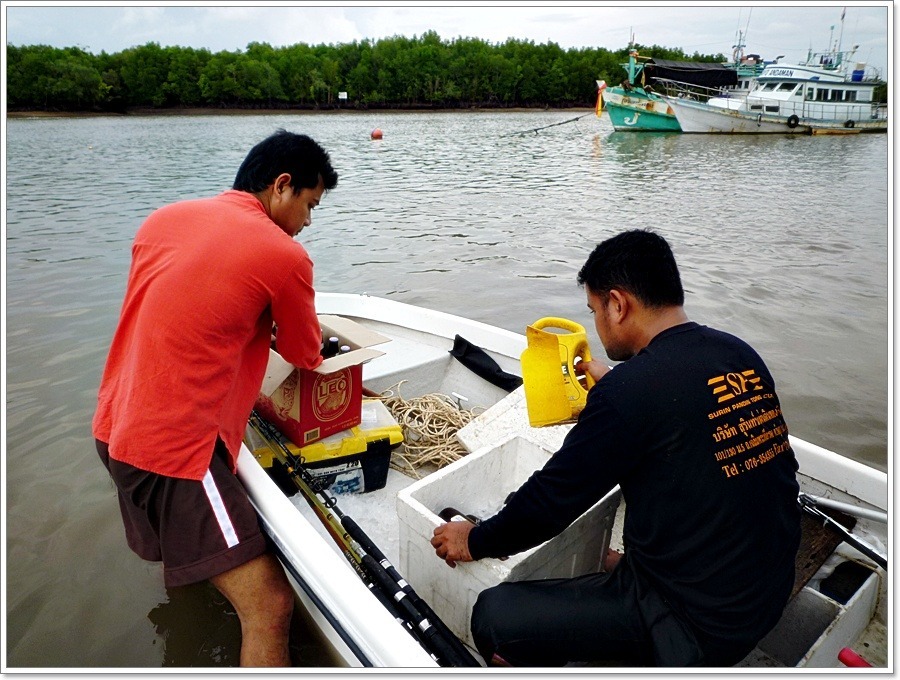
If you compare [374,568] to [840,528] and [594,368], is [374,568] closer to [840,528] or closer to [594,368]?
[594,368]

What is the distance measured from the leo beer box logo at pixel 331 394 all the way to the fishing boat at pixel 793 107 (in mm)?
29936

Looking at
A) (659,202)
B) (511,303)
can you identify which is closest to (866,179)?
(659,202)

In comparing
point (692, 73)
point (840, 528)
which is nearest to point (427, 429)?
point (840, 528)

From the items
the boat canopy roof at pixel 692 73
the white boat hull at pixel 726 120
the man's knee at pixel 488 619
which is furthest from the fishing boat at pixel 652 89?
the man's knee at pixel 488 619

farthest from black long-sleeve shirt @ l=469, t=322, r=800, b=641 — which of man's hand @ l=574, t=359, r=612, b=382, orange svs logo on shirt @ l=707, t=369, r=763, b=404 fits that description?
man's hand @ l=574, t=359, r=612, b=382

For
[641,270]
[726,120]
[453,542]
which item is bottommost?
[453,542]

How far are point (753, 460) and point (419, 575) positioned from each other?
126 centimetres

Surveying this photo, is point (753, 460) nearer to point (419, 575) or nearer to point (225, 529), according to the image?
point (419, 575)

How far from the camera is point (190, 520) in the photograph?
2072mm

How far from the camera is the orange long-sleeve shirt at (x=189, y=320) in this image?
195 centimetres

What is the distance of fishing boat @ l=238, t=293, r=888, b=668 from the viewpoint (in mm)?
1898

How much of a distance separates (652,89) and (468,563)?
113 ft

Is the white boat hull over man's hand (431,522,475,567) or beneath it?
over

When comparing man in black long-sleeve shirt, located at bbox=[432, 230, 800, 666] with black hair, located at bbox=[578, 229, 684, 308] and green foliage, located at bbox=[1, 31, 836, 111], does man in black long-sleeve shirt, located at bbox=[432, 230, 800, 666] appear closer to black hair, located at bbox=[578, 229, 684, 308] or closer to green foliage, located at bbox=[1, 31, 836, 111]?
black hair, located at bbox=[578, 229, 684, 308]
